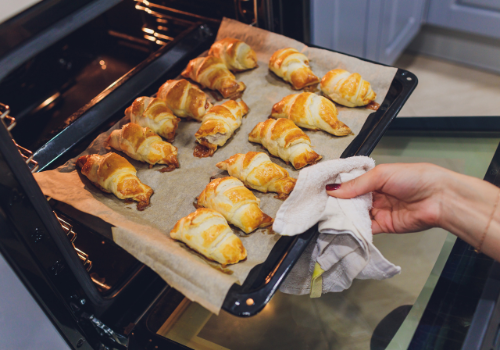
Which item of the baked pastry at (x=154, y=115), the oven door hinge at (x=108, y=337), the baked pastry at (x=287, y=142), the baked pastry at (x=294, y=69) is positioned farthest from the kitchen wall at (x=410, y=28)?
the oven door hinge at (x=108, y=337)

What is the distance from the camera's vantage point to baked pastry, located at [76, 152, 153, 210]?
1.04 metres

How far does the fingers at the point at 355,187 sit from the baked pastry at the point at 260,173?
5.8 inches

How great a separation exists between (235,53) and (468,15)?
1897mm

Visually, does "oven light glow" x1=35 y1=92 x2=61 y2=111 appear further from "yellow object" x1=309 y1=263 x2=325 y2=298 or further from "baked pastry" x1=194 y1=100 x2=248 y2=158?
"yellow object" x1=309 y1=263 x2=325 y2=298

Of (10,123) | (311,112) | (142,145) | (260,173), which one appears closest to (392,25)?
(311,112)

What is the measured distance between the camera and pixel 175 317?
1.02m

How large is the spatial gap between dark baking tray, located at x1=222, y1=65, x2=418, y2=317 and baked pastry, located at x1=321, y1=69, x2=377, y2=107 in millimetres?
70

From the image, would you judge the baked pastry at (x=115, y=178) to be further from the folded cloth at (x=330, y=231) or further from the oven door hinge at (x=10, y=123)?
the folded cloth at (x=330, y=231)

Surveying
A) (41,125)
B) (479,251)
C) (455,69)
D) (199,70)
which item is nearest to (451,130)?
(479,251)

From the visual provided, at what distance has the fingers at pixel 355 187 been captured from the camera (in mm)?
931

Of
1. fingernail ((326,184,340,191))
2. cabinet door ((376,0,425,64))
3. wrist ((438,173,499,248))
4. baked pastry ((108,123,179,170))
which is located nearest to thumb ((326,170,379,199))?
fingernail ((326,184,340,191))

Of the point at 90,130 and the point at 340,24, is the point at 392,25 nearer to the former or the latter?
the point at 340,24

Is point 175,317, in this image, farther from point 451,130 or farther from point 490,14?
point 490,14

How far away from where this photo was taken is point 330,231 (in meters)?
0.88
